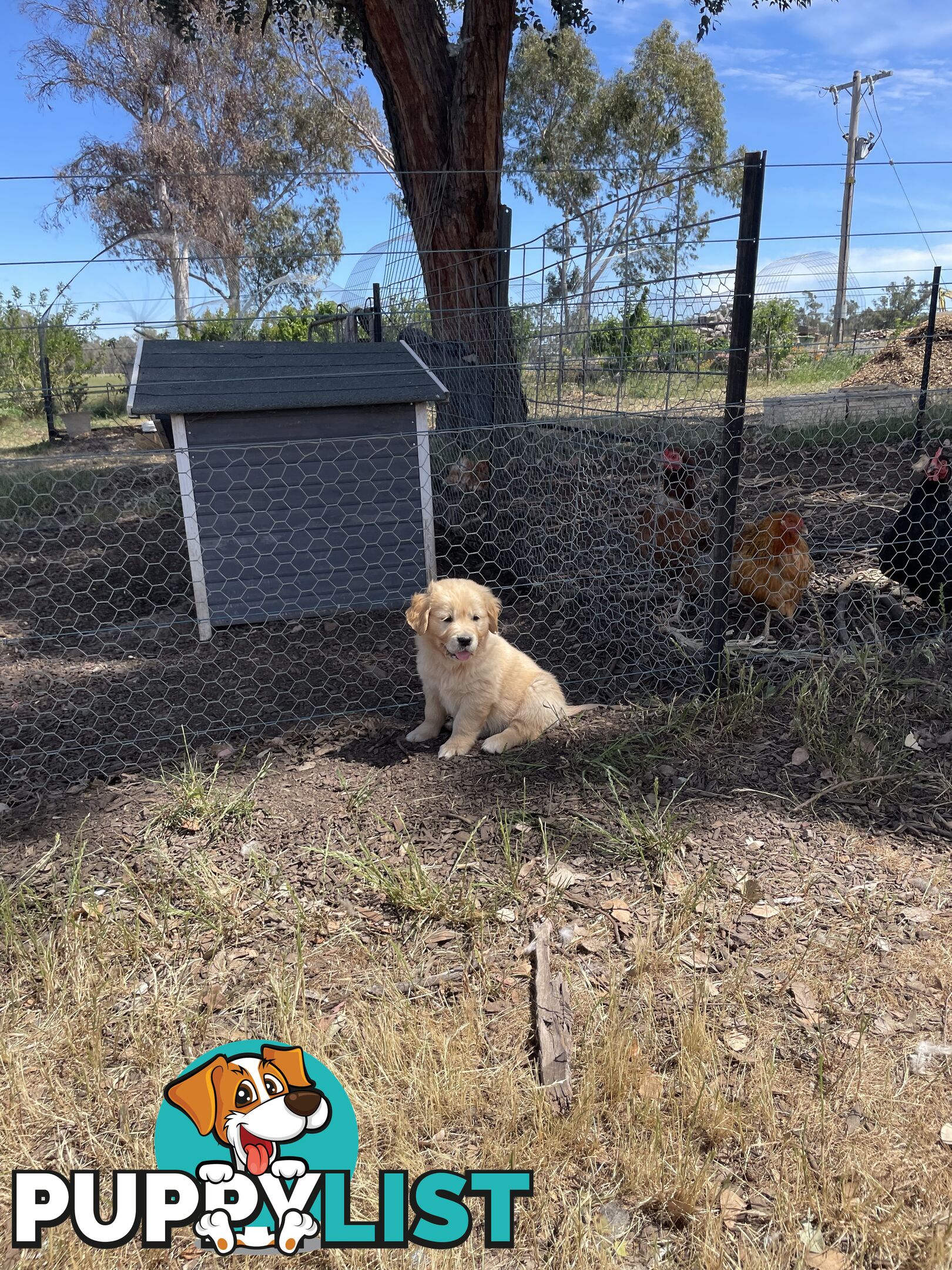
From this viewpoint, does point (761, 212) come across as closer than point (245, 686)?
Yes

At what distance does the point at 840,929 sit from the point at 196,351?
17.0ft

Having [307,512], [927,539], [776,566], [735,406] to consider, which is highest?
[735,406]

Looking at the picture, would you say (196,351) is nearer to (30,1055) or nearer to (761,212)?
(761,212)

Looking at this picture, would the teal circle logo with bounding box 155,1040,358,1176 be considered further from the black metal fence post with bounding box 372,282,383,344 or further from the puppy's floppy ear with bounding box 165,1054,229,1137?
the black metal fence post with bounding box 372,282,383,344

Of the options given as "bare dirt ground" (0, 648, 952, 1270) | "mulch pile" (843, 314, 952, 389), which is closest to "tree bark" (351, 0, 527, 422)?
"bare dirt ground" (0, 648, 952, 1270)

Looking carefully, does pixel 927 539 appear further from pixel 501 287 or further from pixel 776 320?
pixel 776 320

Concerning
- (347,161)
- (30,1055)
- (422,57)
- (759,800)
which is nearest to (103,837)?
(30,1055)

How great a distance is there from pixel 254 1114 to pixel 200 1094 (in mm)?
170

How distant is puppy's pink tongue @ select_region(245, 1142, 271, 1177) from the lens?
5.60ft

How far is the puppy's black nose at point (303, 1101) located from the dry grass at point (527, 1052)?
0.13m

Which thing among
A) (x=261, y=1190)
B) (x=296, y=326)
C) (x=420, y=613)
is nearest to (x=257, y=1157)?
(x=261, y=1190)

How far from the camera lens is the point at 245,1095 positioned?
1.82 m

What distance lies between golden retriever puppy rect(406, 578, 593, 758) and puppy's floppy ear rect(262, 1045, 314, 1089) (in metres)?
1.46

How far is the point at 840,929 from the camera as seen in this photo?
8.04 feet
